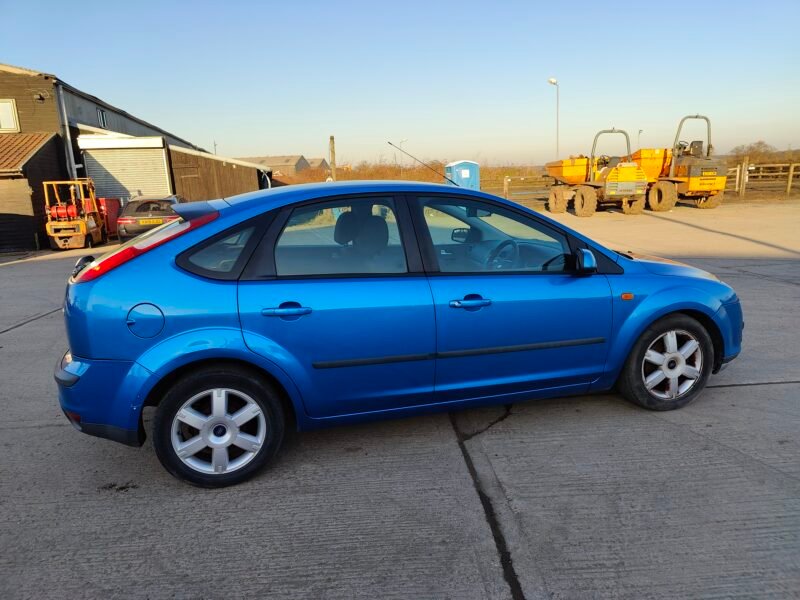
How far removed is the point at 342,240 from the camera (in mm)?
3252

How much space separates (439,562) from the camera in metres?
2.36

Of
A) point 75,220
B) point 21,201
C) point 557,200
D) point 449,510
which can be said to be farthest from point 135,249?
point 557,200

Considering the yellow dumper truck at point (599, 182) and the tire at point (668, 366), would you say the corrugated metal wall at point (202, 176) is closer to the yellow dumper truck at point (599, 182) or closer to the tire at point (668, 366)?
the yellow dumper truck at point (599, 182)

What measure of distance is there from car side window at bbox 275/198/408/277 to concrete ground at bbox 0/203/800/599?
1130mm

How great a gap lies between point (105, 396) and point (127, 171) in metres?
22.4

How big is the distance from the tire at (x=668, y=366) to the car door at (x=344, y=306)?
1.46 metres

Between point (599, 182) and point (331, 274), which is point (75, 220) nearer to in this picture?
point (331, 274)

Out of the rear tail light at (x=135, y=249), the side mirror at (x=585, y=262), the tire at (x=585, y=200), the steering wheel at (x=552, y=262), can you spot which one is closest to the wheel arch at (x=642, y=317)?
the side mirror at (x=585, y=262)

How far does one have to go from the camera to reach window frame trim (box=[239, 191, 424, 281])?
2.96m

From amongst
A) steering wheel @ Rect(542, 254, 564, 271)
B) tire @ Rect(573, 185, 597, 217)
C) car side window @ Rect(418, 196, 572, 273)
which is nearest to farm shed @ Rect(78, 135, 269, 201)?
tire @ Rect(573, 185, 597, 217)

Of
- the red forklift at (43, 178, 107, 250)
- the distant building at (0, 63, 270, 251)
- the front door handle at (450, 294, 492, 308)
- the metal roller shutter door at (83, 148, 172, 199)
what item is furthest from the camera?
the metal roller shutter door at (83, 148, 172, 199)

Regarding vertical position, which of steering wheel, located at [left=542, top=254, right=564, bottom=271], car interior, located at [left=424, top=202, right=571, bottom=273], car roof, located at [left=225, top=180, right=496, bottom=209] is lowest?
steering wheel, located at [left=542, top=254, right=564, bottom=271]

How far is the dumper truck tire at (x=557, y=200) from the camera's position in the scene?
71.3ft

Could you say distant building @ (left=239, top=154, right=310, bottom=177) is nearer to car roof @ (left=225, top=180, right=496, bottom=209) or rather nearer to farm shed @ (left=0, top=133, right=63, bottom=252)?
farm shed @ (left=0, top=133, right=63, bottom=252)
